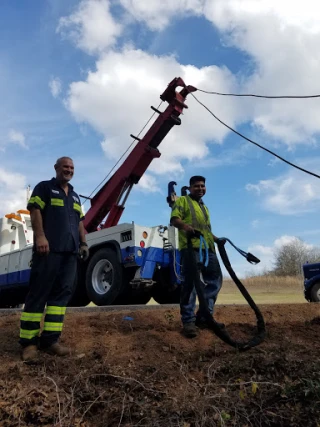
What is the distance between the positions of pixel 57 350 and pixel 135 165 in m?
6.89

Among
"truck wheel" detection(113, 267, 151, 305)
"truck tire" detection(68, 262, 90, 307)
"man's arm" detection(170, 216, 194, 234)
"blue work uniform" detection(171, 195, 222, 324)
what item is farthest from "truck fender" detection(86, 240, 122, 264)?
"man's arm" detection(170, 216, 194, 234)

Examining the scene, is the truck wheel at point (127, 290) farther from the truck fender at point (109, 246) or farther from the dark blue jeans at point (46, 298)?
the dark blue jeans at point (46, 298)

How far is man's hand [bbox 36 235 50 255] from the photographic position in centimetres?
378

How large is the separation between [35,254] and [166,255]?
4.65 meters

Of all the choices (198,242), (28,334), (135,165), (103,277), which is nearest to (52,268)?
(28,334)

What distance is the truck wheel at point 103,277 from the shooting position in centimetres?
810

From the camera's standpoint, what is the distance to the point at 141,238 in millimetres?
8125

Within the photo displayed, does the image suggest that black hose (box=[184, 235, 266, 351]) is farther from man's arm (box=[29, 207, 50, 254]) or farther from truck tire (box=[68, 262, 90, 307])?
truck tire (box=[68, 262, 90, 307])

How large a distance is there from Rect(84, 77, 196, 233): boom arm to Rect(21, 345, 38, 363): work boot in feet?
21.8

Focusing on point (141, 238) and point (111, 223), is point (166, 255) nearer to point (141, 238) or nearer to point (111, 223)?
point (141, 238)

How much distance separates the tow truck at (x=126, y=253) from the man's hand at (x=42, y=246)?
163 inches

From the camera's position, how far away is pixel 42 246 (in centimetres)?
378

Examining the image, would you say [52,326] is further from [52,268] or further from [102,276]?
[102,276]

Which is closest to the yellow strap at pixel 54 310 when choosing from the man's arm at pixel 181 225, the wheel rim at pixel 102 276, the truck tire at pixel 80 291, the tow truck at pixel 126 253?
the man's arm at pixel 181 225
